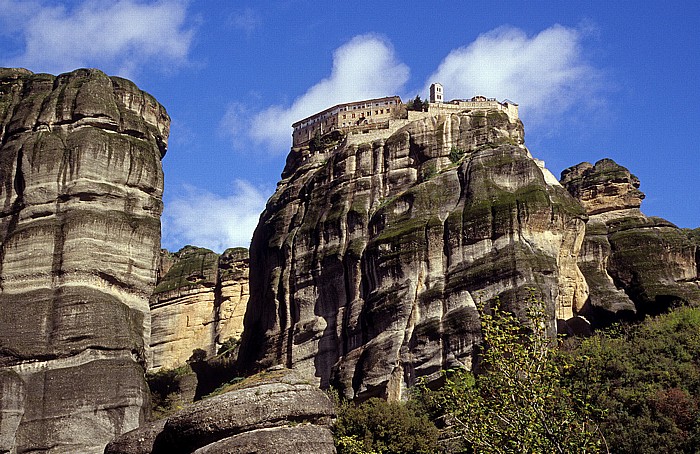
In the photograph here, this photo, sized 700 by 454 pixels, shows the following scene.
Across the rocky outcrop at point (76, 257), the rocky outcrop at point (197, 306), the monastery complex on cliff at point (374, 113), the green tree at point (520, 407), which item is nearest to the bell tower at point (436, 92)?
the monastery complex on cliff at point (374, 113)

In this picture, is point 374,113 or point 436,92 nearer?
point 374,113

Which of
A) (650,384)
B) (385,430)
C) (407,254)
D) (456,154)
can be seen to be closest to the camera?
(385,430)

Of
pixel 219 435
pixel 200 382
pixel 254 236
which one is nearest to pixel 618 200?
pixel 254 236

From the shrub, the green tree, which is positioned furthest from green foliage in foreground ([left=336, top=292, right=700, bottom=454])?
the shrub

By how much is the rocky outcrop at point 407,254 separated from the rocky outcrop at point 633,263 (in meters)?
2.16

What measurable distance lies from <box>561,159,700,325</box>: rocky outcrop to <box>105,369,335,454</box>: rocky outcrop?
28.5m

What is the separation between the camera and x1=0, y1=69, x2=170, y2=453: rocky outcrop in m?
54.5

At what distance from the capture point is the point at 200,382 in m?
77.3

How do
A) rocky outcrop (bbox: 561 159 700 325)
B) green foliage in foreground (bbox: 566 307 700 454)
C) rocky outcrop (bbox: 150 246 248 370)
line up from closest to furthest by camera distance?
1. green foliage in foreground (bbox: 566 307 700 454)
2. rocky outcrop (bbox: 561 159 700 325)
3. rocky outcrop (bbox: 150 246 248 370)

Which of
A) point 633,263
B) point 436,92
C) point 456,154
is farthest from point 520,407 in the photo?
point 436,92

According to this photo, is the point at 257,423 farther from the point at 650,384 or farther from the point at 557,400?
the point at 650,384

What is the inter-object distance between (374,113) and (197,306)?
897 inches

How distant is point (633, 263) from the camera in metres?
64.1

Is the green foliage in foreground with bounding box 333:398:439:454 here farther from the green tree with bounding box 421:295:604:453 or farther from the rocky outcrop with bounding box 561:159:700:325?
the rocky outcrop with bounding box 561:159:700:325
